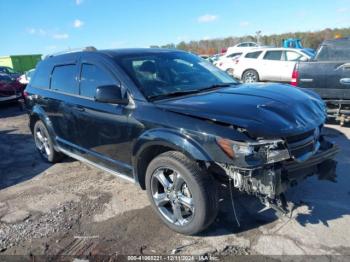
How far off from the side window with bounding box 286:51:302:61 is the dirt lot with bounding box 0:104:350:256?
372 inches

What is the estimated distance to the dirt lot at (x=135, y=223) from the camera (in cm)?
342

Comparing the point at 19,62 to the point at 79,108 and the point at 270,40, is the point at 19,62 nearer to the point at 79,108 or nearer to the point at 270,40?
the point at 270,40

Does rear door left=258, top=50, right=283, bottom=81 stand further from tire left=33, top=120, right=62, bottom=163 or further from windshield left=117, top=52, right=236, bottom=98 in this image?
tire left=33, top=120, right=62, bottom=163

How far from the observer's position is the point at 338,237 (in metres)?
3.38

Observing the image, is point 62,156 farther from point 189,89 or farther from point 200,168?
point 200,168

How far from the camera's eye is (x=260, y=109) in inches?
133

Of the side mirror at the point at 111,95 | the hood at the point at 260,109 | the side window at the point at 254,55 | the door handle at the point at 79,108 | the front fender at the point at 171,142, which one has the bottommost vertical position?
the side window at the point at 254,55

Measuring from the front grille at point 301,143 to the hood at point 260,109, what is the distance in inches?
3.0

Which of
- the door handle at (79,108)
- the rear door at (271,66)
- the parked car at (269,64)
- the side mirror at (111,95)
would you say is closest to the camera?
the side mirror at (111,95)

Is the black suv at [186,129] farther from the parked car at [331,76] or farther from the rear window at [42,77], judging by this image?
the parked car at [331,76]

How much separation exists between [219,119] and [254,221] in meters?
1.32

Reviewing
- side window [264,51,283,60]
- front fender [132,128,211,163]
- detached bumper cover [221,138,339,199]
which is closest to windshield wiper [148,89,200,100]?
front fender [132,128,211,163]

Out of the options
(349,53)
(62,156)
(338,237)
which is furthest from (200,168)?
(349,53)

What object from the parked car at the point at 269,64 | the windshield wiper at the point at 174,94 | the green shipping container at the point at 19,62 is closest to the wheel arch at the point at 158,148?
the windshield wiper at the point at 174,94
